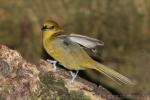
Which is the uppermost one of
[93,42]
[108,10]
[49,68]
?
[108,10]

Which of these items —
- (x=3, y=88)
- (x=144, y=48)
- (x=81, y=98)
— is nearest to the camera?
(x=3, y=88)

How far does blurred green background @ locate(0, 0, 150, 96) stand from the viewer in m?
6.66

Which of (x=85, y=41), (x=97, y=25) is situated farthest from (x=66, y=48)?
(x=97, y=25)

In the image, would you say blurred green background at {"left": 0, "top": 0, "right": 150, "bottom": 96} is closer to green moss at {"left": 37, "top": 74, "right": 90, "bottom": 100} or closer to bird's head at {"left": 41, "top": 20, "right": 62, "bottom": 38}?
bird's head at {"left": 41, "top": 20, "right": 62, "bottom": 38}

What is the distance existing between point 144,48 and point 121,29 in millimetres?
417

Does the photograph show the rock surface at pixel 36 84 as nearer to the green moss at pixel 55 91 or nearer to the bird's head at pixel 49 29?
the green moss at pixel 55 91

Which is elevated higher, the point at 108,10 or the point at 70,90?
the point at 108,10

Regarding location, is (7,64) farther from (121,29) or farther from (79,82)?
(121,29)

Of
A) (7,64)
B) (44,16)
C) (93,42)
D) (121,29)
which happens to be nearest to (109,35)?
(121,29)

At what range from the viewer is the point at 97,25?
6.88 meters

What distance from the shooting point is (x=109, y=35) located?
22.5ft

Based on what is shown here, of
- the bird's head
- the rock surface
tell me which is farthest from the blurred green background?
the rock surface

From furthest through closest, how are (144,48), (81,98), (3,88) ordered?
(144,48) < (81,98) < (3,88)

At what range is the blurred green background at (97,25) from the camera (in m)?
6.66
